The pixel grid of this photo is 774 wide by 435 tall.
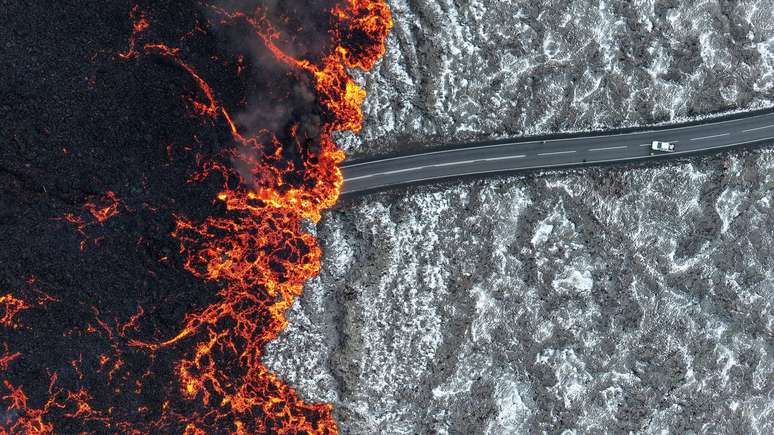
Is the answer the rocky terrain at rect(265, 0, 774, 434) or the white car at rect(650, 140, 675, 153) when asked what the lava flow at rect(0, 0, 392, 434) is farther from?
the white car at rect(650, 140, 675, 153)

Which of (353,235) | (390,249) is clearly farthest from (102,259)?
(390,249)

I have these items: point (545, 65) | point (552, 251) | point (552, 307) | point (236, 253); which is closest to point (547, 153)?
point (545, 65)

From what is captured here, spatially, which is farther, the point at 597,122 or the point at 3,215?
the point at 597,122

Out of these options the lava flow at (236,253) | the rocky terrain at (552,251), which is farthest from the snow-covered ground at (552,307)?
the lava flow at (236,253)

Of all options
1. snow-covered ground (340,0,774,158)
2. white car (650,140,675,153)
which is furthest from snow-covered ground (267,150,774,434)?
snow-covered ground (340,0,774,158)

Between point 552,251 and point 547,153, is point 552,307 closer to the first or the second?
point 552,251

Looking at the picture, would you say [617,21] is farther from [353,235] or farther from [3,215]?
[3,215]
